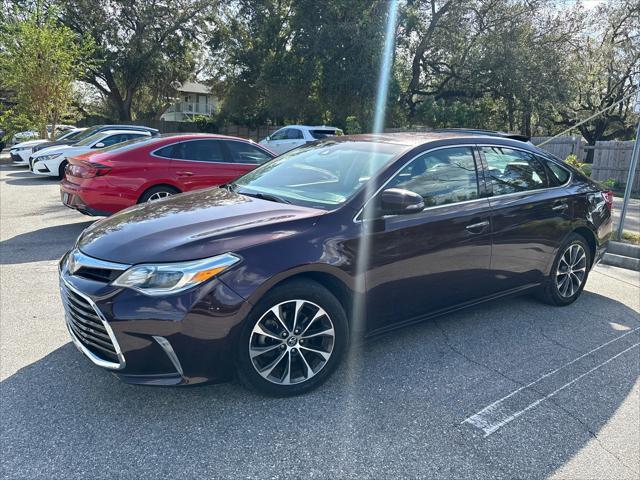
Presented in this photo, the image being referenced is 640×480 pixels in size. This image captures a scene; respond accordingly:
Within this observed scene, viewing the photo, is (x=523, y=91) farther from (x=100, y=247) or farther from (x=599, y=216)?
(x=100, y=247)

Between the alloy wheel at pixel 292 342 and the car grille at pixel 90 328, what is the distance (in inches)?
31.4

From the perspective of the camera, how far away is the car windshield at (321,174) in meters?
3.63

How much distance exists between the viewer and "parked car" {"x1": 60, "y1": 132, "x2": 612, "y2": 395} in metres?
2.79

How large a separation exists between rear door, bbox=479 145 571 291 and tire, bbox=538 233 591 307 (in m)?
0.16

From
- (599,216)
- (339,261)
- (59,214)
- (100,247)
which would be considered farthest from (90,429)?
(59,214)

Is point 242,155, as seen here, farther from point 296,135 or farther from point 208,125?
point 208,125

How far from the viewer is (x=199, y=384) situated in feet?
9.41

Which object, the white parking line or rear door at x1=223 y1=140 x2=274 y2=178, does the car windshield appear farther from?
rear door at x1=223 y1=140 x2=274 y2=178

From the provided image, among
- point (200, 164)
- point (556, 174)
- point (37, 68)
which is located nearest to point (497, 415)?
point (556, 174)

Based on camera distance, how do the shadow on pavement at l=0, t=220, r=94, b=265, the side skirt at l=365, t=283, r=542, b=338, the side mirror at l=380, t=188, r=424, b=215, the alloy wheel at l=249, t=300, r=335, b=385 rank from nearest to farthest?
the alloy wheel at l=249, t=300, r=335, b=385, the side mirror at l=380, t=188, r=424, b=215, the side skirt at l=365, t=283, r=542, b=338, the shadow on pavement at l=0, t=220, r=94, b=265

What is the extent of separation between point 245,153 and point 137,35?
2664 centimetres

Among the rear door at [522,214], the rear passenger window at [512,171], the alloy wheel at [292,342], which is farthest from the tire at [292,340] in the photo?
the rear passenger window at [512,171]

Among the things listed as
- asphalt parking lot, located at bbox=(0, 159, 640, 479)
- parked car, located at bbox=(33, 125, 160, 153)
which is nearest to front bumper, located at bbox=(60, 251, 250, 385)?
asphalt parking lot, located at bbox=(0, 159, 640, 479)

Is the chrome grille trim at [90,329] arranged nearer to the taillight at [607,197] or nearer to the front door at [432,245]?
the front door at [432,245]
